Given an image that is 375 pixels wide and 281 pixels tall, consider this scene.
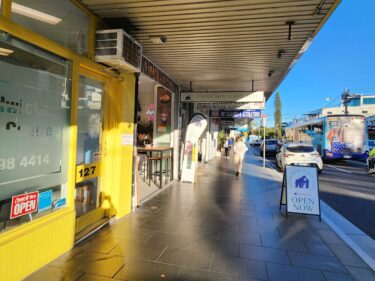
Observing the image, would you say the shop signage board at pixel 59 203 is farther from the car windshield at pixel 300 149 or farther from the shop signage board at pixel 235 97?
the car windshield at pixel 300 149

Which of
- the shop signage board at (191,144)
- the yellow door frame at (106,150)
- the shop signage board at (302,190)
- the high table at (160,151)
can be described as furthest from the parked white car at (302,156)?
the yellow door frame at (106,150)

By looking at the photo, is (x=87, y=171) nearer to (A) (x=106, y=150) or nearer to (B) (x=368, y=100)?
(A) (x=106, y=150)

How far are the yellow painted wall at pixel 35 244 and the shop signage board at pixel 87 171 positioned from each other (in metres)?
0.61

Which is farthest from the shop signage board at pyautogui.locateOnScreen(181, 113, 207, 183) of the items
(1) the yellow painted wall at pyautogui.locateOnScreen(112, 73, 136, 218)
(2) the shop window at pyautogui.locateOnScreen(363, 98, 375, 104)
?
(2) the shop window at pyautogui.locateOnScreen(363, 98, 375, 104)

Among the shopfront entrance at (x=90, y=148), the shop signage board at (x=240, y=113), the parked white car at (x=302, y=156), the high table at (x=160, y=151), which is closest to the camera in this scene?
the shopfront entrance at (x=90, y=148)

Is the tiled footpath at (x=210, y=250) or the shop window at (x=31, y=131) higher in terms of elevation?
the shop window at (x=31, y=131)

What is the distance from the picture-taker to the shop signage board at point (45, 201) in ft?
10.6

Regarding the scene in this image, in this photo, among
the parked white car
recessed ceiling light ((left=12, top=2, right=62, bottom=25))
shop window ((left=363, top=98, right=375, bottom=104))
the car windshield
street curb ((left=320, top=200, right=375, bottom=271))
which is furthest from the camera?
shop window ((left=363, top=98, right=375, bottom=104))

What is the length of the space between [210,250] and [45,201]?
2.31 metres

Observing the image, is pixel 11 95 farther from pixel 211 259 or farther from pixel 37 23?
pixel 211 259

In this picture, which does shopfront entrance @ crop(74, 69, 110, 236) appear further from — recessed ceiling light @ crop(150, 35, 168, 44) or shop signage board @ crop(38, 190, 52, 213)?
recessed ceiling light @ crop(150, 35, 168, 44)

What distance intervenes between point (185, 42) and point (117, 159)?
2.62m

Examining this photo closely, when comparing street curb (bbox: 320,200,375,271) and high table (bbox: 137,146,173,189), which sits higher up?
high table (bbox: 137,146,173,189)

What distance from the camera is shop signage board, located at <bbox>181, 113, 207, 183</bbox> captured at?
872 centimetres
